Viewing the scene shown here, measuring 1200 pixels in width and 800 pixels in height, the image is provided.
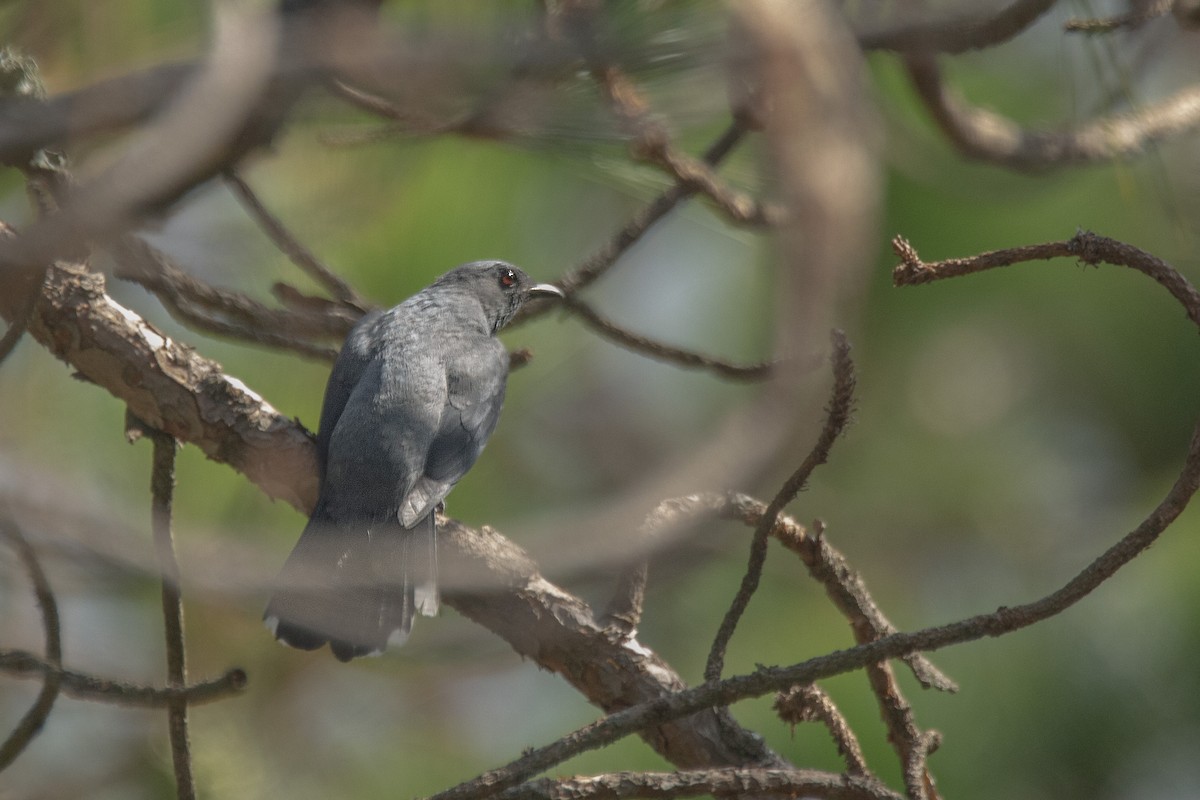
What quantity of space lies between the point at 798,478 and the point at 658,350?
1470 mm

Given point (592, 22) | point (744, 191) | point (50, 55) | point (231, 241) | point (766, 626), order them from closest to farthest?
point (592, 22)
point (231, 241)
point (50, 55)
point (744, 191)
point (766, 626)

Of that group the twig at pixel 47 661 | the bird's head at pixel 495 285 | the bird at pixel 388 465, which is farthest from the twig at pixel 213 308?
A: the bird's head at pixel 495 285

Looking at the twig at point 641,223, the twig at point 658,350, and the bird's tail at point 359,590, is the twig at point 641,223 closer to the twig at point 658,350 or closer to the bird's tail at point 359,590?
the twig at point 658,350

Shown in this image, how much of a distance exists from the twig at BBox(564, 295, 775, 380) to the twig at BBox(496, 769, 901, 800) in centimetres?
145

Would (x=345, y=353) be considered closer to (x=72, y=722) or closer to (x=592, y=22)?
(x=592, y=22)

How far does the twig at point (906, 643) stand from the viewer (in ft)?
7.87

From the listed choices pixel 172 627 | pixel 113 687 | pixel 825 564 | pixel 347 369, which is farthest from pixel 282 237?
pixel 825 564

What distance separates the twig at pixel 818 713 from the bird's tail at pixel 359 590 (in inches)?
45.8

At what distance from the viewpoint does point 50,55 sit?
413 cm

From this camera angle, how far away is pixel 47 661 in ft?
8.85

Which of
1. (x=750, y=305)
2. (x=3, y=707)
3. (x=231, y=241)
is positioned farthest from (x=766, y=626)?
Answer: (x=231, y=241)

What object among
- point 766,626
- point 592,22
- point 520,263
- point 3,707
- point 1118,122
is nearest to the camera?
point 592,22

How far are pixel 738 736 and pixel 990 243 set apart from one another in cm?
527

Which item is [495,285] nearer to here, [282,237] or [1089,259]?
[282,237]
